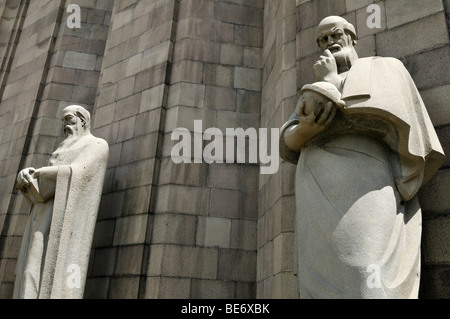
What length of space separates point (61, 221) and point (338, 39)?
4.12m

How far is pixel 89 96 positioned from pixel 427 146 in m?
7.97

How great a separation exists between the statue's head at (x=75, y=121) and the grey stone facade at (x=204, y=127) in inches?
34.1

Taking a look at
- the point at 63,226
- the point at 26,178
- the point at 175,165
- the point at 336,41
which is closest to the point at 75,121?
the point at 26,178

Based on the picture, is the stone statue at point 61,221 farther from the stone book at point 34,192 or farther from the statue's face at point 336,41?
the statue's face at point 336,41

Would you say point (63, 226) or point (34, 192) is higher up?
point (34, 192)

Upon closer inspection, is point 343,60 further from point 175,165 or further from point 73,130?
point 73,130

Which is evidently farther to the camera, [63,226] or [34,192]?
[34,192]

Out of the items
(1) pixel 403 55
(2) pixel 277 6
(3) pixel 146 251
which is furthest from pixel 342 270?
(2) pixel 277 6

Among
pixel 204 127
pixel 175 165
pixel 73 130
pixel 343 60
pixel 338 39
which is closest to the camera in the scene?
pixel 343 60

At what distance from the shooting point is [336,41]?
13.1 ft

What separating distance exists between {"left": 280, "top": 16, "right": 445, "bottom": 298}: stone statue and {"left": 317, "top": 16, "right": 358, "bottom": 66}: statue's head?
34 cm

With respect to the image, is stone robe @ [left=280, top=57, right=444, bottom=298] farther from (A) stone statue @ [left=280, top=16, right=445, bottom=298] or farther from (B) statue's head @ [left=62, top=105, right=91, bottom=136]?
(B) statue's head @ [left=62, top=105, right=91, bottom=136]
